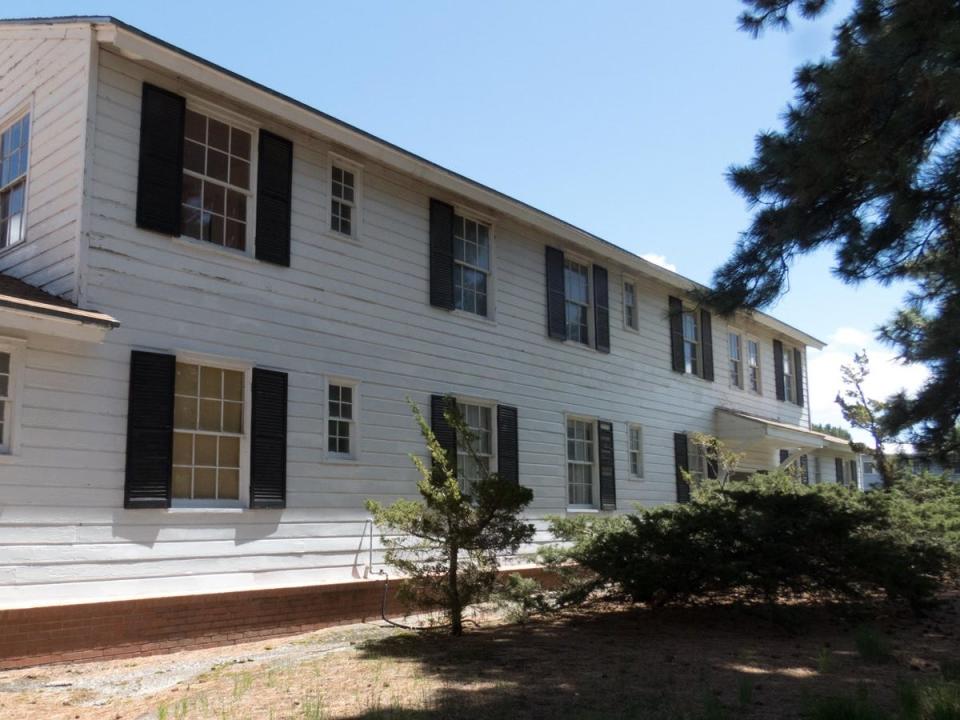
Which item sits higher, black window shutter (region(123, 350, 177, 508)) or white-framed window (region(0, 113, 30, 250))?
white-framed window (region(0, 113, 30, 250))

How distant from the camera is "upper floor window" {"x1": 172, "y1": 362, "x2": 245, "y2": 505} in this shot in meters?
9.92

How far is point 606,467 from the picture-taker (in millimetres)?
16797

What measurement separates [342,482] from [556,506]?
4.88 meters

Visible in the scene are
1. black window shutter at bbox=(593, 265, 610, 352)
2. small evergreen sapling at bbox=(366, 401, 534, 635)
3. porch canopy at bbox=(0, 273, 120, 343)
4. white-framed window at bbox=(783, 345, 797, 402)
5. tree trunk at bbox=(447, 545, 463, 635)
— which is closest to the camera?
porch canopy at bbox=(0, 273, 120, 343)

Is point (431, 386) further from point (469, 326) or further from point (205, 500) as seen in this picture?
point (205, 500)

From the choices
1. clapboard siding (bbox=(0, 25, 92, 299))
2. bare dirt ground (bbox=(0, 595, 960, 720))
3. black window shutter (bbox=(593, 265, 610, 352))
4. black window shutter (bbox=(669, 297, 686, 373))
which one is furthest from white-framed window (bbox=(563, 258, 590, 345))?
clapboard siding (bbox=(0, 25, 92, 299))

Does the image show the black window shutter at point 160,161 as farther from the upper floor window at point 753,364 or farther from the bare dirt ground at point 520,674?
the upper floor window at point 753,364

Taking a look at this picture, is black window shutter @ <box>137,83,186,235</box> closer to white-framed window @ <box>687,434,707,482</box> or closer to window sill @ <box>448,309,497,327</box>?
window sill @ <box>448,309,497,327</box>

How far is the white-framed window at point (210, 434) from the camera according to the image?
9.93 metres

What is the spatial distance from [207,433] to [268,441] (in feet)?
2.54

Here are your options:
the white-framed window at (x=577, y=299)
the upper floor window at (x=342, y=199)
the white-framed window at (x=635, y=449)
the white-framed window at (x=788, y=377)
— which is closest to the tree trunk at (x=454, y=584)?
the upper floor window at (x=342, y=199)

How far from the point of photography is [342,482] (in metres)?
11.6

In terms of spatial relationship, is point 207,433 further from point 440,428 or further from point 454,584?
point 440,428

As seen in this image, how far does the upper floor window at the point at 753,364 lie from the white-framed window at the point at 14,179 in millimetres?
17815
